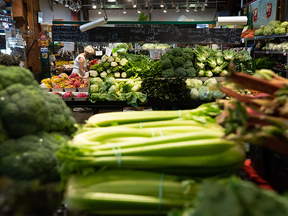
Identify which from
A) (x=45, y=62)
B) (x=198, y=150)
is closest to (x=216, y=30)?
(x=198, y=150)

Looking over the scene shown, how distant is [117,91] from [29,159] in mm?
3029

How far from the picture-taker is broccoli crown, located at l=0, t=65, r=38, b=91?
4.38 ft

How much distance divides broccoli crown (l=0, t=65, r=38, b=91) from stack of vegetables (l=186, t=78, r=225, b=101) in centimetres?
298

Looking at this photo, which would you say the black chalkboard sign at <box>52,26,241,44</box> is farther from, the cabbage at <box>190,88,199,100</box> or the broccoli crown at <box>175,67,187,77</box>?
the cabbage at <box>190,88,199,100</box>

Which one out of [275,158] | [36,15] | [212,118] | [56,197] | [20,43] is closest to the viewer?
[56,197]

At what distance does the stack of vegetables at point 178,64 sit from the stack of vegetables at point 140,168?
316 cm

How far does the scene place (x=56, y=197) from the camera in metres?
1.04

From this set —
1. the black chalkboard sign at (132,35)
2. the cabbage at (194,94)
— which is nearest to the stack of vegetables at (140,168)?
the cabbage at (194,94)

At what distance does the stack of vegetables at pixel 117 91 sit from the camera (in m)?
3.93

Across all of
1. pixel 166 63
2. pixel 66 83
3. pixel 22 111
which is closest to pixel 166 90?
pixel 166 63

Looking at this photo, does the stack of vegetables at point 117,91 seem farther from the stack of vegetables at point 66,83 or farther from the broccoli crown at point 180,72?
the broccoli crown at point 180,72

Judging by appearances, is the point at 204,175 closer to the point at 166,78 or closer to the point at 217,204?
the point at 217,204

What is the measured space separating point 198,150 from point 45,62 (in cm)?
848

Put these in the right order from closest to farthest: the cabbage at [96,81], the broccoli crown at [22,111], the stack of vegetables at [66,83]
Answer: the broccoli crown at [22,111] < the cabbage at [96,81] < the stack of vegetables at [66,83]
